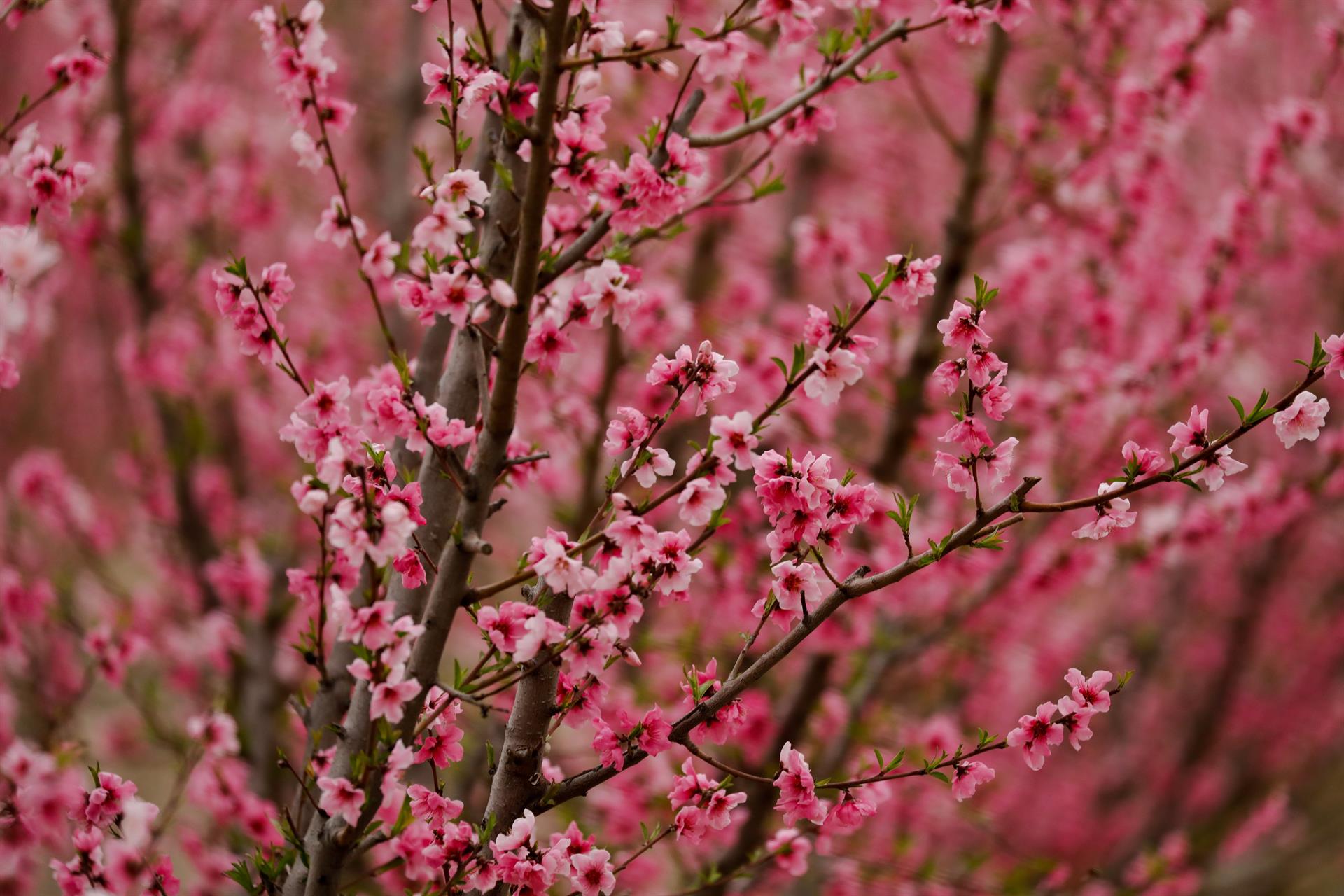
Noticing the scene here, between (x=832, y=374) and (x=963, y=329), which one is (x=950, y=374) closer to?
(x=963, y=329)

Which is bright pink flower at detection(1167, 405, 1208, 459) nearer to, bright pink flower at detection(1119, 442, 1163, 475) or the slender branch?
bright pink flower at detection(1119, 442, 1163, 475)

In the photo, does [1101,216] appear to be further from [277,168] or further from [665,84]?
[277,168]

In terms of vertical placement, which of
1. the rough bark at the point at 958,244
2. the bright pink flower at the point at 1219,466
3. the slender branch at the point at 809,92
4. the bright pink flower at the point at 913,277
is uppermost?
the rough bark at the point at 958,244

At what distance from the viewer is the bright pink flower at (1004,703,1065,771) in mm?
2188

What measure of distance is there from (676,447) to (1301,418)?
14.0ft

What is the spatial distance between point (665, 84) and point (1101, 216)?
336 cm

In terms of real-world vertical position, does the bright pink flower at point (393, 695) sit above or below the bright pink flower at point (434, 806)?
above

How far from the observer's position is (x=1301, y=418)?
6.83ft

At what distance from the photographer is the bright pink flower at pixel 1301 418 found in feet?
6.76

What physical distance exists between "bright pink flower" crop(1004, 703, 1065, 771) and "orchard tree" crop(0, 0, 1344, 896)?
0.01 metres

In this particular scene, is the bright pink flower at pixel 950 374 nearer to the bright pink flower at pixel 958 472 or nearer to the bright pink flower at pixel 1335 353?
the bright pink flower at pixel 958 472

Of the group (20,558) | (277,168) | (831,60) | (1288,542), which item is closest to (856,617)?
(831,60)

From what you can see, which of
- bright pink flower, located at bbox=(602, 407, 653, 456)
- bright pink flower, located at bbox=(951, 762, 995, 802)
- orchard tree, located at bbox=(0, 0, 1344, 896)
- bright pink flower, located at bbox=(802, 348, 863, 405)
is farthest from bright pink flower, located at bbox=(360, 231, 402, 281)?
bright pink flower, located at bbox=(951, 762, 995, 802)

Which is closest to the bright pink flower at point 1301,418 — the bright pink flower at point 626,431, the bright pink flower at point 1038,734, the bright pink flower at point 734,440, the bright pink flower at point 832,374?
the bright pink flower at point 1038,734
